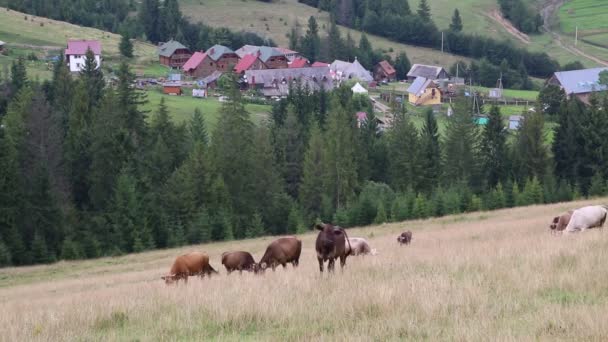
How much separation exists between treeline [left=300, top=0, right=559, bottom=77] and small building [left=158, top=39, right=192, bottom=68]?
39672mm

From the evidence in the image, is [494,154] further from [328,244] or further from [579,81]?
[579,81]

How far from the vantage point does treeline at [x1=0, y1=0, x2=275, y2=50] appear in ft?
506

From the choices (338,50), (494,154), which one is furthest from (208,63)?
(494,154)

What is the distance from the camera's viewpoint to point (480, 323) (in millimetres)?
9445

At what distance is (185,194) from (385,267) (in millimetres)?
40198

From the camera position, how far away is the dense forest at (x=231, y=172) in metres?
50.8

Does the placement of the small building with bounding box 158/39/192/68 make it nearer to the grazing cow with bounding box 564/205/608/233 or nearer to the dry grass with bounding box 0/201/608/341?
the grazing cow with bounding box 564/205/608/233

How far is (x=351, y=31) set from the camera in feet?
585

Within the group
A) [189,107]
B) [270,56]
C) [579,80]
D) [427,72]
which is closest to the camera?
[189,107]

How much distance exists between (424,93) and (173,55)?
43.8 metres

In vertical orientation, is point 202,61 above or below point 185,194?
above

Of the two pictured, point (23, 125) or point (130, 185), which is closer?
point (130, 185)

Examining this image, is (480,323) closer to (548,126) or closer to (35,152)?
(35,152)

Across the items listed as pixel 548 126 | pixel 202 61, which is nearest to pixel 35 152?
pixel 548 126
